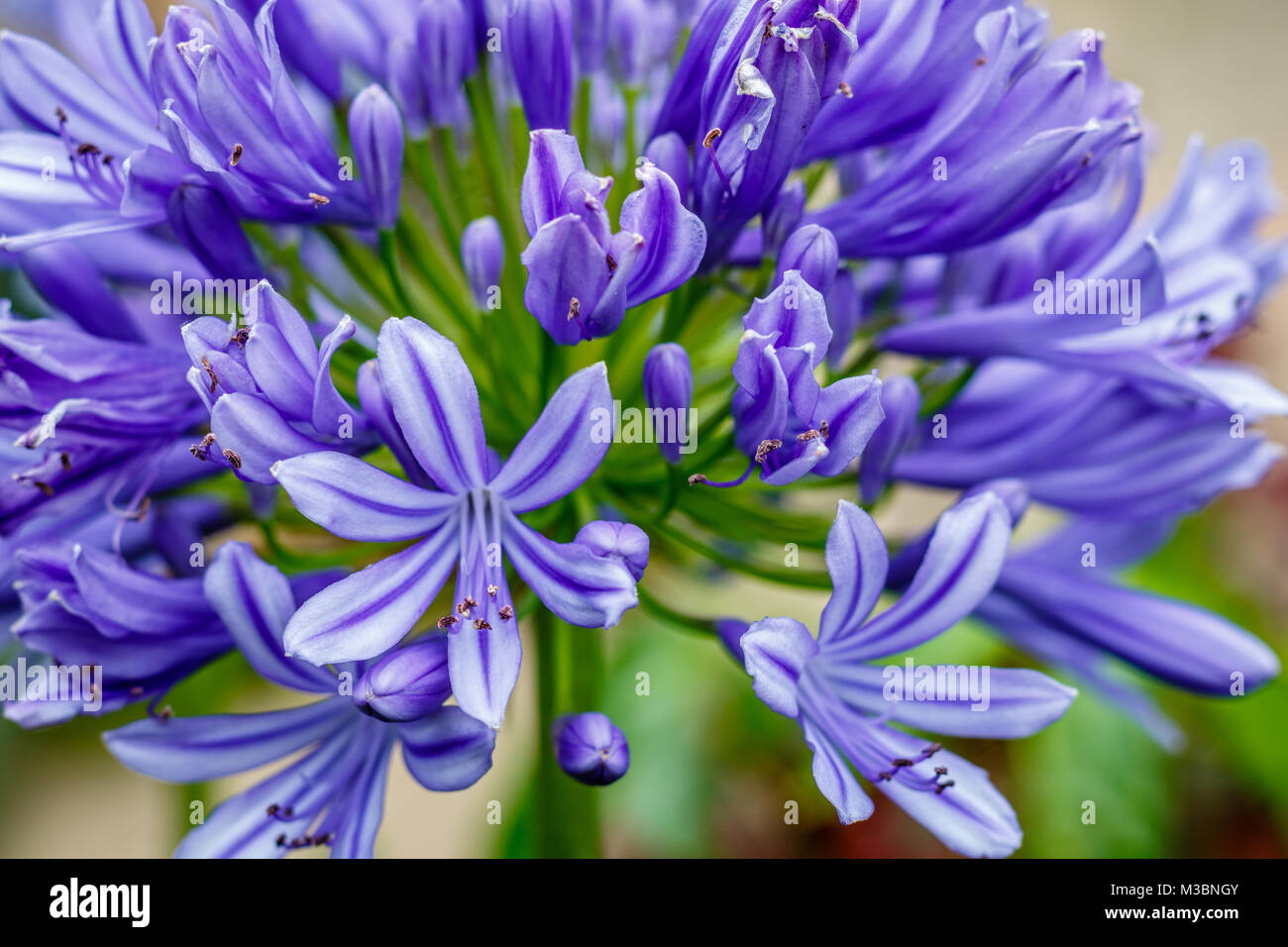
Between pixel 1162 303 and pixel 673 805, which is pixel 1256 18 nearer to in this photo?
pixel 1162 303

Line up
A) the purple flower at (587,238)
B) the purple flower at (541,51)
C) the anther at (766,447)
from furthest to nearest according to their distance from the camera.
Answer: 1. the purple flower at (541,51)
2. the anther at (766,447)
3. the purple flower at (587,238)

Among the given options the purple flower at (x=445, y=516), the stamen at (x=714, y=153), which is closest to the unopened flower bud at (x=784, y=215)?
the stamen at (x=714, y=153)

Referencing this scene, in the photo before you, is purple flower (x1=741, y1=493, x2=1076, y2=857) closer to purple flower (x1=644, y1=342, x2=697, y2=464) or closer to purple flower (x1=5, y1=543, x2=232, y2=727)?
purple flower (x1=644, y1=342, x2=697, y2=464)

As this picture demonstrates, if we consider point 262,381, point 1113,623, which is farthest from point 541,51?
point 1113,623

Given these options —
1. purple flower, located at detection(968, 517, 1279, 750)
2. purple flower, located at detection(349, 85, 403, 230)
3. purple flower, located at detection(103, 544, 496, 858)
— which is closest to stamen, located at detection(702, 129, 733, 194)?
purple flower, located at detection(349, 85, 403, 230)

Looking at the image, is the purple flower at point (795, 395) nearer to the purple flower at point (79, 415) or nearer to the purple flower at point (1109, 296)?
the purple flower at point (1109, 296)

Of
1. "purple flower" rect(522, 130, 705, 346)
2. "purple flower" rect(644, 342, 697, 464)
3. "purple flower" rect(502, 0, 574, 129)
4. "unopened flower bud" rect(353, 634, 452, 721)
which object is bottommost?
"unopened flower bud" rect(353, 634, 452, 721)

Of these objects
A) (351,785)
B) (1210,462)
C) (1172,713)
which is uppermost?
(1210,462)
